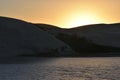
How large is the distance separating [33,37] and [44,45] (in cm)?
7

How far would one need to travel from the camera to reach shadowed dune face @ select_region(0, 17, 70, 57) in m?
1.31

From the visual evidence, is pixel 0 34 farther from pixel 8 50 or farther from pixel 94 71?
pixel 94 71

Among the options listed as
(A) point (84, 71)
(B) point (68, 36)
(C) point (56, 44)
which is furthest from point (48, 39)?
(A) point (84, 71)

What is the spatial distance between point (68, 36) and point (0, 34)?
31 cm

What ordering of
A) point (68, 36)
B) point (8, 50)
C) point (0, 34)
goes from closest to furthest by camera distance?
point (8, 50) → point (0, 34) → point (68, 36)

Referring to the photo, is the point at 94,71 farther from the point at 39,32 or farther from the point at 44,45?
the point at 39,32

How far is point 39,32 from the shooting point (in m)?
1.46

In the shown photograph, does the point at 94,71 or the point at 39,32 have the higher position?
the point at 39,32

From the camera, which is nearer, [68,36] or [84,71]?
[84,71]

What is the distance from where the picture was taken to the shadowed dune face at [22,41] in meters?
1.31

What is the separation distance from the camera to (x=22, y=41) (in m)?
1.37

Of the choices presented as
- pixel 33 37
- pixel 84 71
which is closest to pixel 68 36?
pixel 33 37

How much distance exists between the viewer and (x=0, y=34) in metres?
1.40

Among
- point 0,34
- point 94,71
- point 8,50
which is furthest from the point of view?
point 0,34
